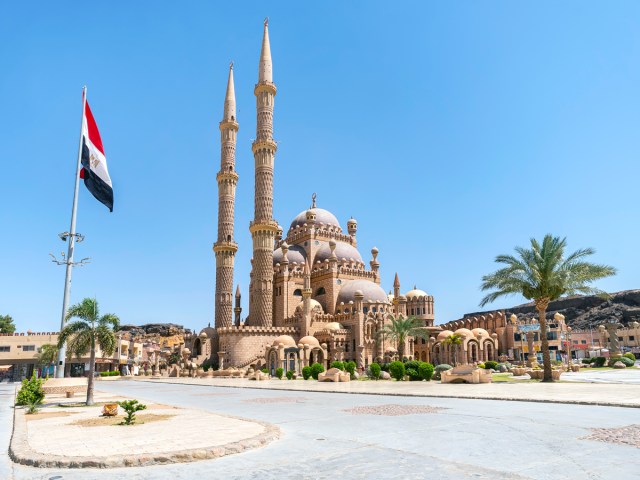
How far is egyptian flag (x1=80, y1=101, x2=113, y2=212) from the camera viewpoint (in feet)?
75.7

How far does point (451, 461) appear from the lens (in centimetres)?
770

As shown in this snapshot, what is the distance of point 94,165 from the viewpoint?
23.4 metres

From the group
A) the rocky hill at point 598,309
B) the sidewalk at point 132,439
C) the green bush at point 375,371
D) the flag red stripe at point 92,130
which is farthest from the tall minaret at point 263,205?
the rocky hill at point 598,309

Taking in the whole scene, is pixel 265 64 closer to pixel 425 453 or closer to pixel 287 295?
pixel 287 295

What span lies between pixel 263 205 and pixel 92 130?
122 feet

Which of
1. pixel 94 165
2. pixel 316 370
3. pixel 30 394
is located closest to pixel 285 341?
pixel 316 370

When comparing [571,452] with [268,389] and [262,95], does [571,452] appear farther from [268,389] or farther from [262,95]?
[262,95]

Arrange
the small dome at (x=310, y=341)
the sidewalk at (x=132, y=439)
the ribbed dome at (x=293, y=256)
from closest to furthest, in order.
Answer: the sidewalk at (x=132, y=439) → the small dome at (x=310, y=341) → the ribbed dome at (x=293, y=256)

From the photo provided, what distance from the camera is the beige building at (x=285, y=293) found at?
53.9 m

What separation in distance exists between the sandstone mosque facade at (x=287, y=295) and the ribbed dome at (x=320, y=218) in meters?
0.67

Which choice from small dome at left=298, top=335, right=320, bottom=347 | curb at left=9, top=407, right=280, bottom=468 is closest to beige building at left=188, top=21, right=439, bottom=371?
small dome at left=298, top=335, right=320, bottom=347

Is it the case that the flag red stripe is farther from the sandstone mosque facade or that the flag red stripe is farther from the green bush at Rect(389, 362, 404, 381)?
the sandstone mosque facade

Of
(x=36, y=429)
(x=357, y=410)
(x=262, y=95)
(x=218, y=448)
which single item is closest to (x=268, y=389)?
(x=357, y=410)

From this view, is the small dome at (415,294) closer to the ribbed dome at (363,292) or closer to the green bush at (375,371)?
the ribbed dome at (363,292)
